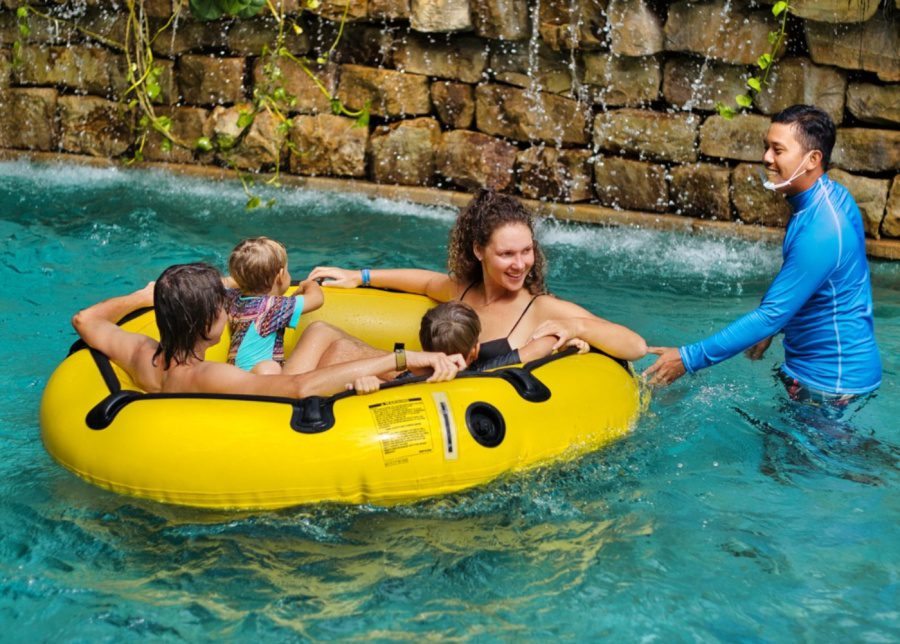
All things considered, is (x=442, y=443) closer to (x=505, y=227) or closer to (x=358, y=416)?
(x=358, y=416)

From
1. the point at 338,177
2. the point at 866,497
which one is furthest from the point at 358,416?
the point at 338,177

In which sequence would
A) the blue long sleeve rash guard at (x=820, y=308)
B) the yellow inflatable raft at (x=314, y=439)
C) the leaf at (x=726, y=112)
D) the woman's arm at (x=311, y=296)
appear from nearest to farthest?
the yellow inflatable raft at (x=314, y=439) < the blue long sleeve rash guard at (x=820, y=308) < the woman's arm at (x=311, y=296) < the leaf at (x=726, y=112)

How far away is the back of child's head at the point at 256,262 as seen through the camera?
392cm

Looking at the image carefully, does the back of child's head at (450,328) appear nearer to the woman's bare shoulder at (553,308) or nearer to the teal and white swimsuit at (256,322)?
the woman's bare shoulder at (553,308)

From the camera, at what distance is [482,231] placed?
401 cm

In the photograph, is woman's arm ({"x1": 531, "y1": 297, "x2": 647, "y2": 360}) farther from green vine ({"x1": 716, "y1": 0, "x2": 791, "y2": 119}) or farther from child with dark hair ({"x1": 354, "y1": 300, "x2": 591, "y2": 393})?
green vine ({"x1": 716, "y1": 0, "x2": 791, "y2": 119})

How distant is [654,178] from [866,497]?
3359 millimetres

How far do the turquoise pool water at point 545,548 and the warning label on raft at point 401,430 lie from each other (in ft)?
0.74

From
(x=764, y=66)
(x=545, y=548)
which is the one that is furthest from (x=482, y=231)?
(x=764, y=66)

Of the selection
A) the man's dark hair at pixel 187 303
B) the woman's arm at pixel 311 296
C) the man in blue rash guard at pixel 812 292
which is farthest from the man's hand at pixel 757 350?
the man's dark hair at pixel 187 303

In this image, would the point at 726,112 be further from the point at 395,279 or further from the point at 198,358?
the point at 198,358

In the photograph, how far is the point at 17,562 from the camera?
345cm

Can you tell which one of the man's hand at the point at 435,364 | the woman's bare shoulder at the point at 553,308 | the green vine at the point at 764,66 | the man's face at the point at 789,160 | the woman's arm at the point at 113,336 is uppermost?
the green vine at the point at 764,66

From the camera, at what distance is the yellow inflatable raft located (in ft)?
11.2
